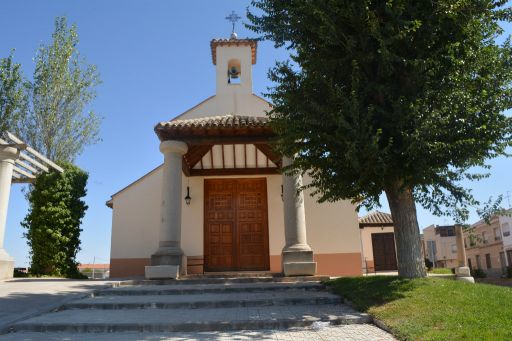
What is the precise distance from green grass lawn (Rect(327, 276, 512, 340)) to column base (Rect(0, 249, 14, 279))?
9.51 meters

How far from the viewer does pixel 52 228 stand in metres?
13.2

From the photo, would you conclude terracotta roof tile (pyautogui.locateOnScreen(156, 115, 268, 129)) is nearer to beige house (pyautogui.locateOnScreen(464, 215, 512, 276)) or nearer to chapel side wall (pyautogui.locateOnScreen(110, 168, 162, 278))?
chapel side wall (pyautogui.locateOnScreen(110, 168, 162, 278))

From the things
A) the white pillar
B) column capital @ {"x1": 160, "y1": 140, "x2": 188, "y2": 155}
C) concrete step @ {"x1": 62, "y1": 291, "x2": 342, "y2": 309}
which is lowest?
concrete step @ {"x1": 62, "y1": 291, "x2": 342, "y2": 309}

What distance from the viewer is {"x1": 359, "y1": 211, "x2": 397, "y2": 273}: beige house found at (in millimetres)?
20359

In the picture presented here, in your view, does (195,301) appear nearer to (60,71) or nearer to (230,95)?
(230,95)

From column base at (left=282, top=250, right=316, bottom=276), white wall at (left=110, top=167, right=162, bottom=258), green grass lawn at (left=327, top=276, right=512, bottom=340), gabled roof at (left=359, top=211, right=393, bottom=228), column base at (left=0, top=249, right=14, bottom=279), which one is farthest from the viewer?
gabled roof at (left=359, top=211, right=393, bottom=228)

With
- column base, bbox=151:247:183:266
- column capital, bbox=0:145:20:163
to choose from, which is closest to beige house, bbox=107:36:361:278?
column base, bbox=151:247:183:266

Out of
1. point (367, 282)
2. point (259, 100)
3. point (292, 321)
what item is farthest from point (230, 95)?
point (292, 321)

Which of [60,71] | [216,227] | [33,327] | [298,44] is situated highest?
[60,71]

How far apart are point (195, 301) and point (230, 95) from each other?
31.6 ft

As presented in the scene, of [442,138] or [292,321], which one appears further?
[442,138]

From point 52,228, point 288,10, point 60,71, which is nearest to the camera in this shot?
point 288,10

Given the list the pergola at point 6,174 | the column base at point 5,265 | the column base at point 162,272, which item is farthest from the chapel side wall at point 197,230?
the column base at point 162,272

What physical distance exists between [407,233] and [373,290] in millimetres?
1213
